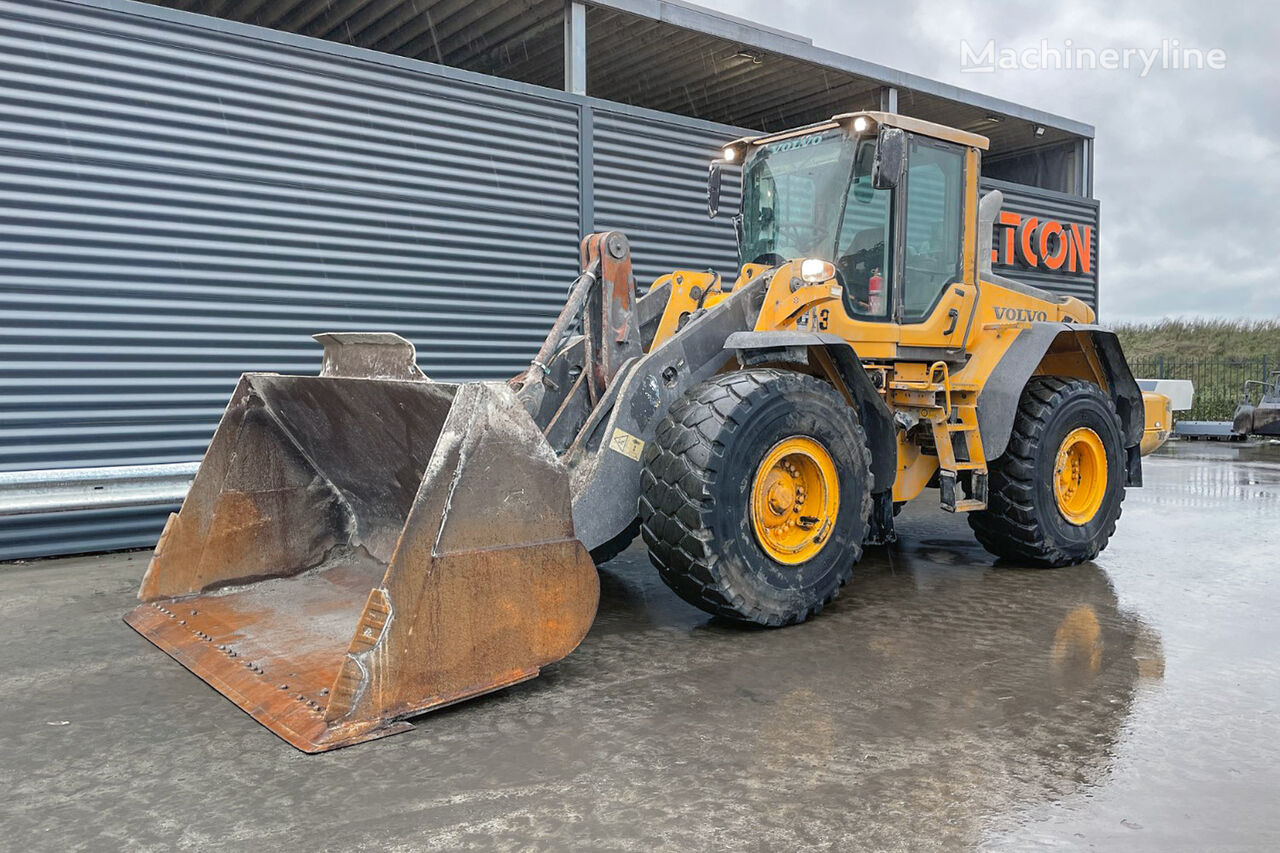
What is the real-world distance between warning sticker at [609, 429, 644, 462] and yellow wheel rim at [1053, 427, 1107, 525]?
3.42 m

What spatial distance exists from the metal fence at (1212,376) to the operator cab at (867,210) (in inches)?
824

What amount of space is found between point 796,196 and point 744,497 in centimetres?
229

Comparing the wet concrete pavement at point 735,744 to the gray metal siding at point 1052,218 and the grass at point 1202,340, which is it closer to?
the gray metal siding at point 1052,218

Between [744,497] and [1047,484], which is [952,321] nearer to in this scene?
[1047,484]

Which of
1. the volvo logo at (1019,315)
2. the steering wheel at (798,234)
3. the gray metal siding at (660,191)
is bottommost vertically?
the volvo logo at (1019,315)

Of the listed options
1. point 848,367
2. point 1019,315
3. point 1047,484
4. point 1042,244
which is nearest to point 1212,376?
point 1042,244

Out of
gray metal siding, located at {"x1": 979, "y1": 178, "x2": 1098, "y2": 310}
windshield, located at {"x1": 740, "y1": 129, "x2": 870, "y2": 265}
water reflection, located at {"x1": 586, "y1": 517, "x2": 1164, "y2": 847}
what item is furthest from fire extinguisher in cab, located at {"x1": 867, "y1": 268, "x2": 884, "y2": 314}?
gray metal siding, located at {"x1": 979, "y1": 178, "x2": 1098, "y2": 310}

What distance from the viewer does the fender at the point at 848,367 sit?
4996mm

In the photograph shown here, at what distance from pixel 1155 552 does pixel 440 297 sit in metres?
6.14

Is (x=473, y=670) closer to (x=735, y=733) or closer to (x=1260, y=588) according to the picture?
(x=735, y=733)

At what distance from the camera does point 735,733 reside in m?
3.48

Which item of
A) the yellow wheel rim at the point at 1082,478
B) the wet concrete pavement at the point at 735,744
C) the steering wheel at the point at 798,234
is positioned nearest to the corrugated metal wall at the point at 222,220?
the wet concrete pavement at the point at 735,744

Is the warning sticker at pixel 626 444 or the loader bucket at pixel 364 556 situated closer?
the loader bucket at pixel 364 556

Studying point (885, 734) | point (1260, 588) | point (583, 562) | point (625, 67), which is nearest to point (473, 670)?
point (583, 562)
